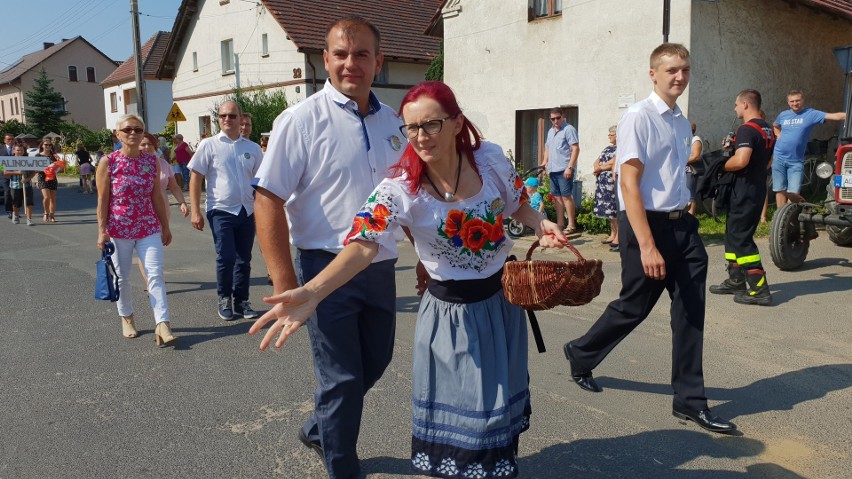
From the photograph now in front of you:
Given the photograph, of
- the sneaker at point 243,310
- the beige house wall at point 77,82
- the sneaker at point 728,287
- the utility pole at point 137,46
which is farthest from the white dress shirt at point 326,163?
the beige house wall at point 77,82

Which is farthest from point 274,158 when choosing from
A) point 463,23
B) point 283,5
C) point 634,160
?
point 283,5

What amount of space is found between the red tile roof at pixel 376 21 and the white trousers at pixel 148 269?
56.9ft

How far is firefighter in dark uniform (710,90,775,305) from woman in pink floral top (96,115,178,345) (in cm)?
497

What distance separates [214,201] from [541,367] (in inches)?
130

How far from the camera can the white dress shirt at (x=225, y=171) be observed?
253 inches

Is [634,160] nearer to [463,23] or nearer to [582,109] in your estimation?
[582,109]

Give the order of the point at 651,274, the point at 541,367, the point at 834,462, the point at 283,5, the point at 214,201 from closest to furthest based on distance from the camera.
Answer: the point at 834,462, the point at 651,274, the point at 541,367, the point at 214,201, the point at 283,5

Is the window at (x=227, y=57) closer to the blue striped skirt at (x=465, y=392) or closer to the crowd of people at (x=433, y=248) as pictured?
the crowd of people at (x=433, y=248)

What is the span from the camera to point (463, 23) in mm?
15852

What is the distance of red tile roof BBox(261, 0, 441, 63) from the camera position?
23.4 metres

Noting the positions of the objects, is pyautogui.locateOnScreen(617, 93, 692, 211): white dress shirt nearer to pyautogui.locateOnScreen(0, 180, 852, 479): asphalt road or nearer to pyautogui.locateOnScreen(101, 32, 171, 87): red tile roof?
pyautogui.locateOnScreen(0, 180, 852, 479): asphalt road

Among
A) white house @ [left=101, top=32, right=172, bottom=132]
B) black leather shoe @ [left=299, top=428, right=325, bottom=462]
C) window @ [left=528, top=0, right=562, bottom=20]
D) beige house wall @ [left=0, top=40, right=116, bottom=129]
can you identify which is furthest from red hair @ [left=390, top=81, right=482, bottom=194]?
beige house wall @ [left=0, top=40, right=116, bottom=129]

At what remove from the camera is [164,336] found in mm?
5734

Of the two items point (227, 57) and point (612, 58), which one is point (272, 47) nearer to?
point (227, 57)
